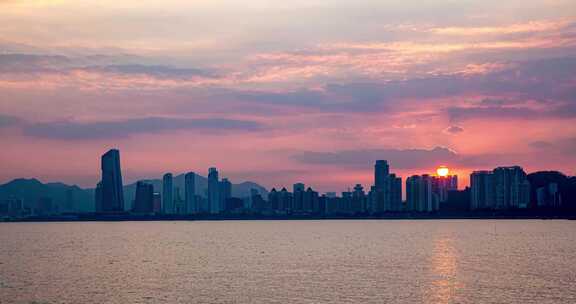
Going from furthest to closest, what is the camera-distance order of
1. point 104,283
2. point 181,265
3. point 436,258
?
point 436,258, point 181,265, point 104,283

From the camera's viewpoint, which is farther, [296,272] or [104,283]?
[296,272]

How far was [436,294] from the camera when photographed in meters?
101

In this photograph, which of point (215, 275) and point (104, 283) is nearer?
point (104, 283)

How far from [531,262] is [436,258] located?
20312 millimetres

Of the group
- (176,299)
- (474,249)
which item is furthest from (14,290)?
(474,249)

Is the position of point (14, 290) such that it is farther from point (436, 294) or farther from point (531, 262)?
point (531, 262)

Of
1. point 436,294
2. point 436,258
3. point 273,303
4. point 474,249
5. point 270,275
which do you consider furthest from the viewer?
point 474,249

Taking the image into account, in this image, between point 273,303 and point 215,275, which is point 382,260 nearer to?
point 215,275

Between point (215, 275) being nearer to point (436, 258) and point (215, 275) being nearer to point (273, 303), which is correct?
point (273, 303)

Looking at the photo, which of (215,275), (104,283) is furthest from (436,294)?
(104,283)

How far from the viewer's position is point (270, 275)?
125 meters

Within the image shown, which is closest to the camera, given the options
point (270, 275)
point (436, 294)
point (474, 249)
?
point (436, 294)

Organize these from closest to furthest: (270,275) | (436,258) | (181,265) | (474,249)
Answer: (270,275) → (181,265) → (436,258) → (474,249)

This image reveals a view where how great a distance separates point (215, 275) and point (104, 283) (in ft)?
61.7
